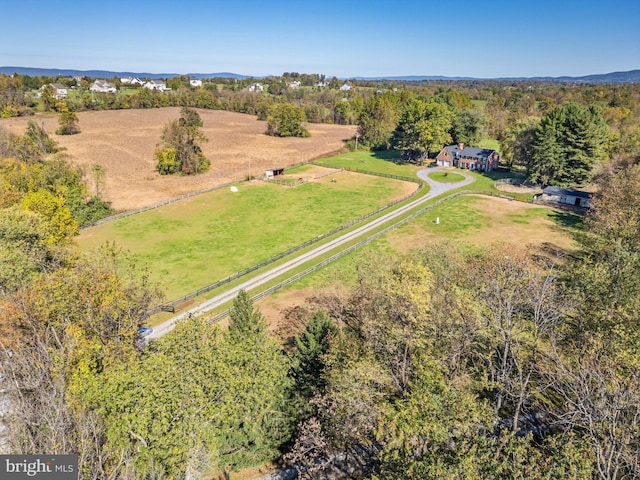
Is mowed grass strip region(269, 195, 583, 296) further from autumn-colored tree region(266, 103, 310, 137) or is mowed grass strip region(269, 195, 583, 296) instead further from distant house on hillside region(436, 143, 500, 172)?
autumn-colored tree region(266, 103, 310, 137)

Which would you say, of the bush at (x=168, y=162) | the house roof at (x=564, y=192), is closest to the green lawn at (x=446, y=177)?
the house roof at (x=564, y=192)

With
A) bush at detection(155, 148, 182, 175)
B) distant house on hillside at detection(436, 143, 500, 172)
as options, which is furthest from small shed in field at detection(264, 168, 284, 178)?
distant house on hillside at detection(436, 143, 500, 172)

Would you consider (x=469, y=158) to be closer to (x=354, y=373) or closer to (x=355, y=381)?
(x=355, y=381)

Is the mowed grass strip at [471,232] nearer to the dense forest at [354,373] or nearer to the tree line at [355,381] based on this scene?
the dense forest at [354,373]

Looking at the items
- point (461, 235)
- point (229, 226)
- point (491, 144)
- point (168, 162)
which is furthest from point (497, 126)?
point (229, 226)

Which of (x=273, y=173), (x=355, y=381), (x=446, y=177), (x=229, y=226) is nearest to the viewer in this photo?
(x=355, y=381)

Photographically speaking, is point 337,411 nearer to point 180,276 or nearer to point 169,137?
point 180,276
